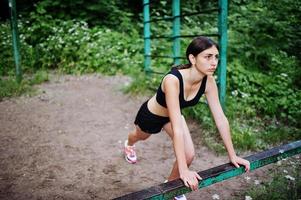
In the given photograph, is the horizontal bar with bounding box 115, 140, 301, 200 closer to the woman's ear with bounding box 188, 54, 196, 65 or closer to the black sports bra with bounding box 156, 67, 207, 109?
the black sports bra with bounding box 156, 67, 207, 109

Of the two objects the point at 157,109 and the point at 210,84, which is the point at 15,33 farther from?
the point at 210,84

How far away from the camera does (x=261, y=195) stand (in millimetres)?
2871

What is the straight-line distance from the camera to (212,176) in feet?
6.84

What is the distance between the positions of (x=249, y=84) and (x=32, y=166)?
354cm

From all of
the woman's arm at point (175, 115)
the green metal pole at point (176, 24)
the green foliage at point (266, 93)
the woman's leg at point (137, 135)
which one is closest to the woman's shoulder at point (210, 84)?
the woman's arm at point (175, 115)

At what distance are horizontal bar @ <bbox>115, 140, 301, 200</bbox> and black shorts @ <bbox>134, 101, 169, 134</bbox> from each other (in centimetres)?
84

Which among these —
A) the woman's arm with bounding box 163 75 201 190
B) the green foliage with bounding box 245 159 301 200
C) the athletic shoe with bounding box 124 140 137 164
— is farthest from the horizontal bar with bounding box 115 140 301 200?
the athletic shoe with bounding box 124 140 137 164

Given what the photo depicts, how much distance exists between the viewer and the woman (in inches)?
90.1

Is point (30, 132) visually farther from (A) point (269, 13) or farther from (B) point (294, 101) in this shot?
(A) point (269, 13)

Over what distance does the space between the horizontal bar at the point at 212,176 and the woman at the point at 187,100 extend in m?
0.05

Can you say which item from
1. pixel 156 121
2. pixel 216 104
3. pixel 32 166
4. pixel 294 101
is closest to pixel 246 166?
pixel 216 104

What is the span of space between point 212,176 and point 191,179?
155mm

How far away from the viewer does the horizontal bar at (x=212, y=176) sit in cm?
184

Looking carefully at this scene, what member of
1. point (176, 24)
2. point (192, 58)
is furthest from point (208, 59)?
point (176, 24)
